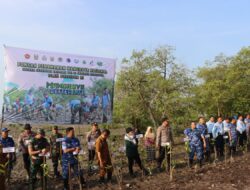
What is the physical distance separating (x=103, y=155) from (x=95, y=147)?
0.79m

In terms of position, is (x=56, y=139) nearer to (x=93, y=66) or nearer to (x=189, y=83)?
(x=93, y=66)

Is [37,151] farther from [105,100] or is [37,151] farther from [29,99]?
[105,100]

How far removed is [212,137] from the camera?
12.8m

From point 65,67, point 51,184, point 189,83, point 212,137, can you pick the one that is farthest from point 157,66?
point 51,184

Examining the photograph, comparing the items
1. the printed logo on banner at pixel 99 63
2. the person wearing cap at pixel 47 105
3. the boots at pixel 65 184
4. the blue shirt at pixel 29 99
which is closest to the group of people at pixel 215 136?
the printed logo on banner at pixel 99 63

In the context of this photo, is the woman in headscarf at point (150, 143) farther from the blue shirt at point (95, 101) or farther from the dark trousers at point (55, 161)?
the dark trousers at point (55, 161)

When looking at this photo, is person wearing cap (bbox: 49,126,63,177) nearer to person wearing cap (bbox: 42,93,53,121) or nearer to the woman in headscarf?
person wearing cap (bbox: 42,93,53,121)

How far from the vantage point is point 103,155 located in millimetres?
8859

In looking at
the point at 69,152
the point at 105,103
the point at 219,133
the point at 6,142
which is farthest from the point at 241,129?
the point at 6,142

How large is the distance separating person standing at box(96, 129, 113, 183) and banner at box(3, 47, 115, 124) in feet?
9.78

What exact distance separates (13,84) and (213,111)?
1831cm

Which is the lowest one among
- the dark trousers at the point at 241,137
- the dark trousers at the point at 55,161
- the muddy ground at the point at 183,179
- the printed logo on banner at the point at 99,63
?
the muddy ground at the point at 183,179

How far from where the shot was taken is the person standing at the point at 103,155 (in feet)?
28.7

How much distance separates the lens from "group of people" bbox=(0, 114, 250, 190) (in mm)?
7973
